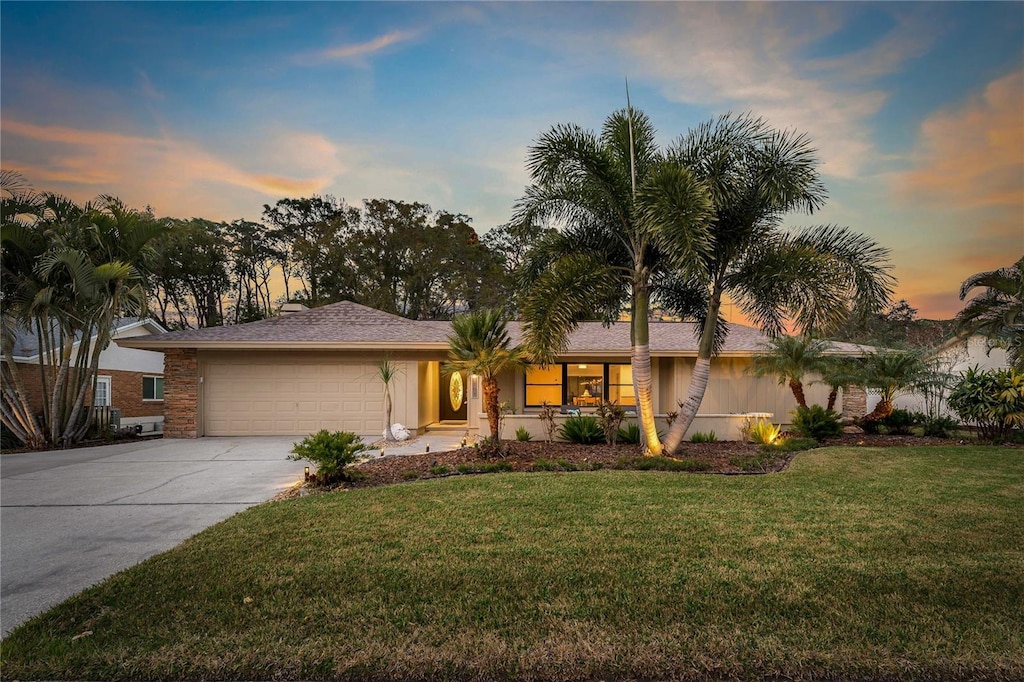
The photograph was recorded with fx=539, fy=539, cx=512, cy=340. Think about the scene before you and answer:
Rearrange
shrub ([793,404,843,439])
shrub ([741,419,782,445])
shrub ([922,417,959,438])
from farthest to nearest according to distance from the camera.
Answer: shrub ([922,417,959,438]), shrub ([793,404,843,439]), shrub ([741,419,782,445])

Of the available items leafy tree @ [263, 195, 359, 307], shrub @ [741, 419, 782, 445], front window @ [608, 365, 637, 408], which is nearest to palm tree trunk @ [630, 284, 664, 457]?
shrub @ [741, 419, 782, 445]

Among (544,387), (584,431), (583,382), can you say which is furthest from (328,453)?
(583,382)

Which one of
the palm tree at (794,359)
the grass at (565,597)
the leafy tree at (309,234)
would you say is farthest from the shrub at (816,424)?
the leafy tree at (309,234)

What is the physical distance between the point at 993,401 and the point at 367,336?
14.6 metres

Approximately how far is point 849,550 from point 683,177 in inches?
222

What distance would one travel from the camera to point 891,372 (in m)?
12.2

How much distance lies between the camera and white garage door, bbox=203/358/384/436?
14.7 meters

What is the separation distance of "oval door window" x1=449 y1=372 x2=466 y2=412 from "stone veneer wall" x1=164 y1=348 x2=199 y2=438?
7458 mm

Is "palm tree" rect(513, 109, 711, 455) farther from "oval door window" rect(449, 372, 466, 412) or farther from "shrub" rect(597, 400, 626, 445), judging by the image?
"oval door window" rect(449, 372, 466, 412)

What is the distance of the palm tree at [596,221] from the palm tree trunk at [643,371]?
2cm

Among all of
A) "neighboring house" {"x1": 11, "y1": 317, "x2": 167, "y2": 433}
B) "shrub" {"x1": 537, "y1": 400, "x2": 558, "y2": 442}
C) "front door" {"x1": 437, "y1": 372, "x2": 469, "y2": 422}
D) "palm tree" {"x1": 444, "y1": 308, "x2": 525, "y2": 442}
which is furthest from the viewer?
"neighboring house" {"x1": 11, "y1": 317, "x2": 167, "y2": 433}

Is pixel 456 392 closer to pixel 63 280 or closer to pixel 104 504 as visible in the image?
pixel 63 280

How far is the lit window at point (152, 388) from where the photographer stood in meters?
21.0

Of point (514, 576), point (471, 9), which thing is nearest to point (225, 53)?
point (471, 9)
